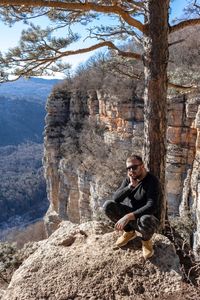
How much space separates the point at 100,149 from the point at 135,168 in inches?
533

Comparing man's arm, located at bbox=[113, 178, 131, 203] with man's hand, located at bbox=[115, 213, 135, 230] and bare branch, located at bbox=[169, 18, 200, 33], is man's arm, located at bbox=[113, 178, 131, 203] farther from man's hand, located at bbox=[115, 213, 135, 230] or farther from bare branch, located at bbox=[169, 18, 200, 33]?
bare branch, located at bbox=[169, 18, 200, 33]

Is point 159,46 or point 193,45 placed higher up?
point 193,45

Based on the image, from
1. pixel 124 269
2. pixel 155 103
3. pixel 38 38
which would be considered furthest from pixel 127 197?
pixel 38 38

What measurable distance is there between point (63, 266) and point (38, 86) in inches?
6378

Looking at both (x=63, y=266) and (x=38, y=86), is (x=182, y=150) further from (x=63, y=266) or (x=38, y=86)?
(x=38, y=86)

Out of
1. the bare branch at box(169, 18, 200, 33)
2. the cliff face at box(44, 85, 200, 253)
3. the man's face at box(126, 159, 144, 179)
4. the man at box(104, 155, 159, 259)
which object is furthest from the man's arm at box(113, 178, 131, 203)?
the cliff face at box(44, 85, 200, 253)

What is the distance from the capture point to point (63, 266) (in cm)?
328

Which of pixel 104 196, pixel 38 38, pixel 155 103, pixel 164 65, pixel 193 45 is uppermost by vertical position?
A: pixel 193 45

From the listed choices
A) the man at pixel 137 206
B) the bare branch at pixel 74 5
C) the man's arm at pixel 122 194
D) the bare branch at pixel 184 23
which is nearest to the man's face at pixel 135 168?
the man at pixel 137 206

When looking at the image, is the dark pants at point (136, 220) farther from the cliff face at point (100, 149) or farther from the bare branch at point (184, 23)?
the cliff face at point (100, 149)

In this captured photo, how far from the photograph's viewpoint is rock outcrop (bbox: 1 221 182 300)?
2.98 m

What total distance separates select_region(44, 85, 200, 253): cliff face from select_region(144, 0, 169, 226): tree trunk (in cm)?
507

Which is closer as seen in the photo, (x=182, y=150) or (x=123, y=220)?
(x=123, y=220)

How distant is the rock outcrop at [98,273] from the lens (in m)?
2.98
